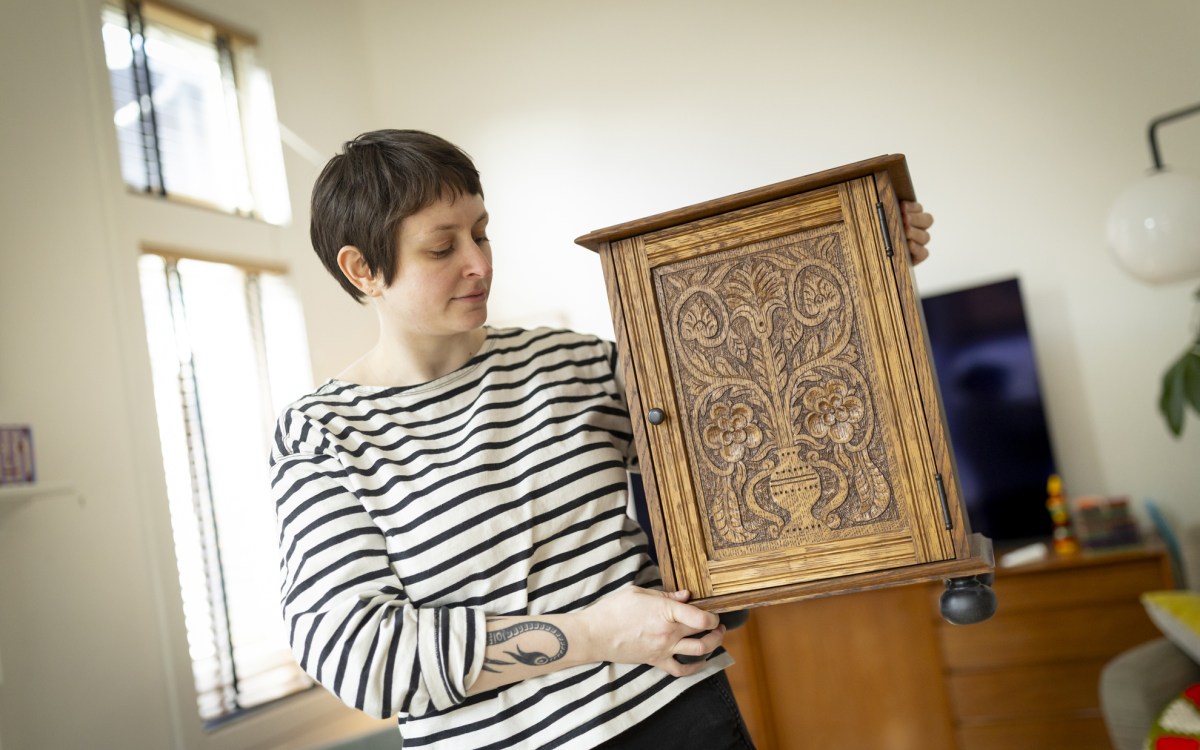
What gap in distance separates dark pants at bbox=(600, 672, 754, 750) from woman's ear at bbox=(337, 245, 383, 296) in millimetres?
573

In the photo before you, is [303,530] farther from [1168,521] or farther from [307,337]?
[1168,521]

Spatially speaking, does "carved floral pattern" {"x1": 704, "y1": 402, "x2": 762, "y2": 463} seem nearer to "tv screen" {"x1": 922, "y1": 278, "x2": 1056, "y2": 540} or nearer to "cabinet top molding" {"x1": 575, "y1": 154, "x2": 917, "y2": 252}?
"cabinet top molding" {"x1": 575, "y1": 154, "x2": 917, "y2": 252}

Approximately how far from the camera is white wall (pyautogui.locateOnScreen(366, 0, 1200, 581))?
329cm

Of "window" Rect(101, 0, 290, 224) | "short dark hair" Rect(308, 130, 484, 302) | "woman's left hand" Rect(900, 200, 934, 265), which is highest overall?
"window" Rect(101, 0, 290, 224)

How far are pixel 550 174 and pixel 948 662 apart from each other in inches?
93.4

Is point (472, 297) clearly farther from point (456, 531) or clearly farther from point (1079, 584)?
point (1079, 584)

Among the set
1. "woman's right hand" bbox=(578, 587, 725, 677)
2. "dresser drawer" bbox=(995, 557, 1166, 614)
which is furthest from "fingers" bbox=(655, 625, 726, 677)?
"dresser drawer" bbox=(995, 557, 1166, 614)

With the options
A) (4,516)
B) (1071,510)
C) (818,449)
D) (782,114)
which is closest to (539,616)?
(818,449)

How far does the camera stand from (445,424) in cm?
114

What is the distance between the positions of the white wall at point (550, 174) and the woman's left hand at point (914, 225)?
2.27 metres

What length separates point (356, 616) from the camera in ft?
3.26

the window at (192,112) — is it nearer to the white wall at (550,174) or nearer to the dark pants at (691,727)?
the white wall at (550,174)

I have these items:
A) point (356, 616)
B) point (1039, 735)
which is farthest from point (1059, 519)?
point (356, 616)

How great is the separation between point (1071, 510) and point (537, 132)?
2480 millimetres
